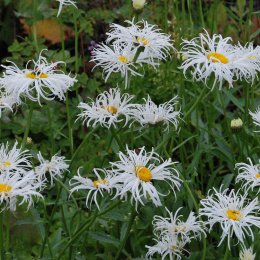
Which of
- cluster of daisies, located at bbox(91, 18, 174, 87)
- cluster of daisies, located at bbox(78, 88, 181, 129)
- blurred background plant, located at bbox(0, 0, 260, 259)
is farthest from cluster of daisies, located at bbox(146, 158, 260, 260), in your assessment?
cluster of daisies, located at bbox(91, 18, 174, 87)

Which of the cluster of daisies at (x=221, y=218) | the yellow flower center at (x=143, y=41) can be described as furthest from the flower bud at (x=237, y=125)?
the yellow flower center at (x=143, y=41)

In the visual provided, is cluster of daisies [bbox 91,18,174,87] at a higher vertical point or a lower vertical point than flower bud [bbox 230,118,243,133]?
higher

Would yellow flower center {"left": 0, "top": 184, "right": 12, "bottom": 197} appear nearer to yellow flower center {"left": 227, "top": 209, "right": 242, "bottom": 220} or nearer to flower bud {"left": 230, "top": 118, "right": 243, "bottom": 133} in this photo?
yellow flower center {"left": 227, "top": 209, "right": 242, "bottom": 220}

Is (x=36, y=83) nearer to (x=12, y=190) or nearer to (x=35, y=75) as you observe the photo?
(x=35, y=75)

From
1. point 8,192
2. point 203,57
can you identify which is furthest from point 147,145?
point 8,192

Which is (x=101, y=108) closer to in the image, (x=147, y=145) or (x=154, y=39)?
(x=154, y=39)

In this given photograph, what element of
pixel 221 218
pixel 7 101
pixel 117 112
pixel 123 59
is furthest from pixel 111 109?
pixel 221 218
